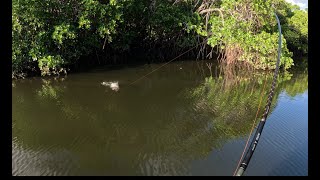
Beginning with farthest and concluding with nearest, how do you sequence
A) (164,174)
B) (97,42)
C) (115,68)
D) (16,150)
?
(115,68) → (97,42) → (16,150) → (164,174)

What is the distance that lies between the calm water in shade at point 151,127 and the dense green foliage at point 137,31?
120 centimetres

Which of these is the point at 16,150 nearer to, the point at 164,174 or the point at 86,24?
the point at 164,174

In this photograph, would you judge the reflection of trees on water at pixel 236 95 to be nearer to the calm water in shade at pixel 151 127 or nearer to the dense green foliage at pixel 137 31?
the calm water in shade at pixel 151 127

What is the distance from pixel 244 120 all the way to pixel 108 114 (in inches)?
133

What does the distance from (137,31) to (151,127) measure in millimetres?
9307

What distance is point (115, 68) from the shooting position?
1590 centimetres

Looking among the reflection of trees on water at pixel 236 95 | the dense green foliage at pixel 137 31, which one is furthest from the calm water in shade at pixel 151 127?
the dense green foliage at pixel 137 31

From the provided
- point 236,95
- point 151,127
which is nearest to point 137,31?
point 236,95

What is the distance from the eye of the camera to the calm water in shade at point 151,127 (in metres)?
7.02

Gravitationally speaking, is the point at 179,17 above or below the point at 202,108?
above

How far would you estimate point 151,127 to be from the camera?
350 inches

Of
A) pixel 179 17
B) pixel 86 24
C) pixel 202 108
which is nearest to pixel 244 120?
pixel 202 108

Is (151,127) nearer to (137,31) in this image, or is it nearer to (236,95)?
(236,95)

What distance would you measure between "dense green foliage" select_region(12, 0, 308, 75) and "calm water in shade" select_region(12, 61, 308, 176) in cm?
120
